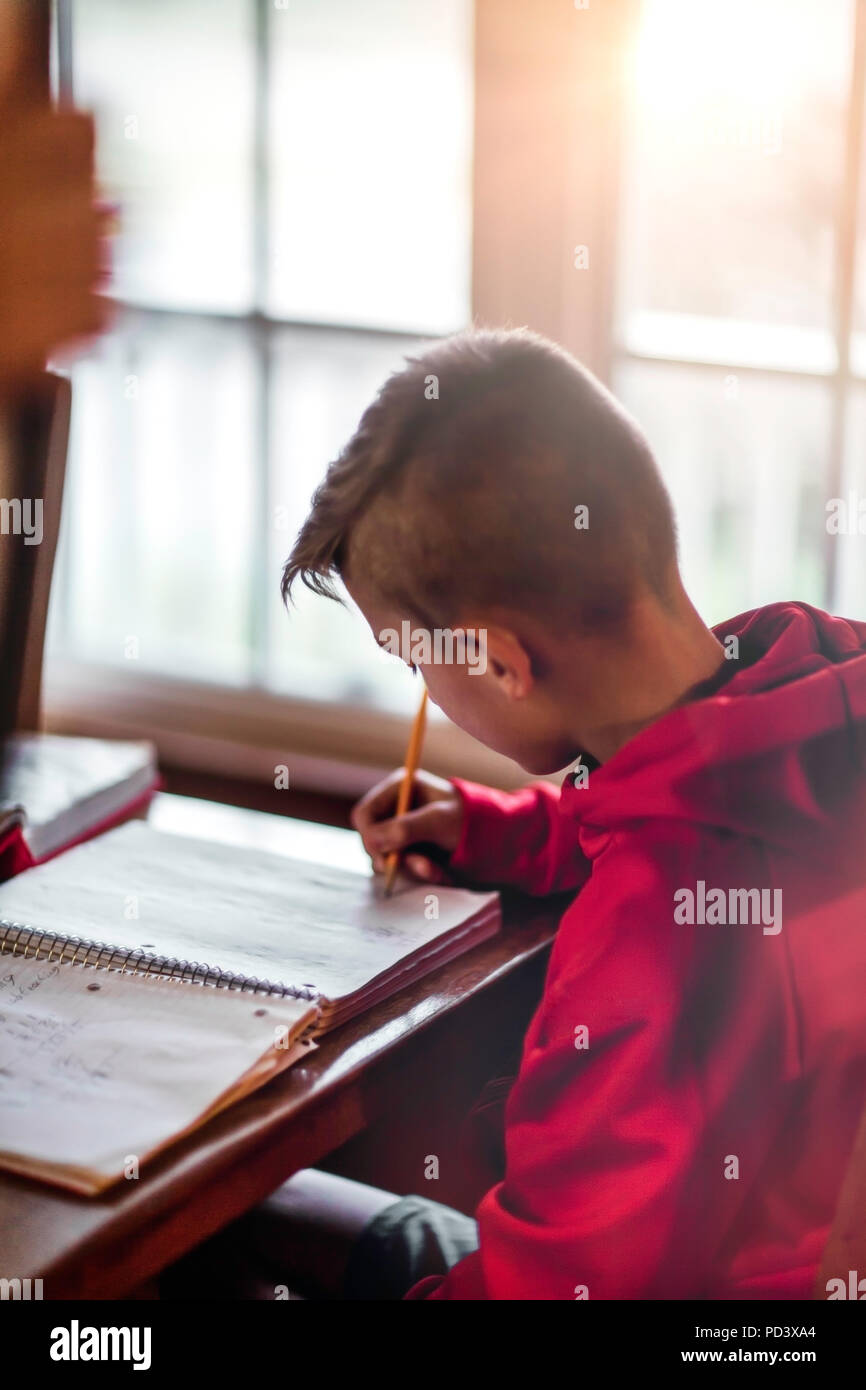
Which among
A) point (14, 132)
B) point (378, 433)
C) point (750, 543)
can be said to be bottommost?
point (750, 543)

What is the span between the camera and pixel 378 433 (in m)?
0.81

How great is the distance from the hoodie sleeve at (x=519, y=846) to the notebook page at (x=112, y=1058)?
313mm

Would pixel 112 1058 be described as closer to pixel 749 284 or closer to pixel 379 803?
pixel 379 803

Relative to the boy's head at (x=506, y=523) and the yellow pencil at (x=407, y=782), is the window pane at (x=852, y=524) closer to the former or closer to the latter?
the yellow pencil at (x=407, y=782)

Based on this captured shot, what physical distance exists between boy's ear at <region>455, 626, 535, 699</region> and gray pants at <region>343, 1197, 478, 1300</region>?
409 mm

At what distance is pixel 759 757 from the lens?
2.53 feet

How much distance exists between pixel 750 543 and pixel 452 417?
0.94 metres

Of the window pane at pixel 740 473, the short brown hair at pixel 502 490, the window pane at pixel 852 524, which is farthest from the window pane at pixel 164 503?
the short brown hair at pixel 502 490

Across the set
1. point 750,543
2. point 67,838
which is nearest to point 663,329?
point 750,543

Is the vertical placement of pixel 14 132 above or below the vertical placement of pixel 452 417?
above

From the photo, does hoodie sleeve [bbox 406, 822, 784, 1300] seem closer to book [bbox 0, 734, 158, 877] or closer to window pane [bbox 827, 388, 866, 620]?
book [bbox 0, 734, 158, 877]

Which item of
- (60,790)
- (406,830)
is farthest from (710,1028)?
(60,790)

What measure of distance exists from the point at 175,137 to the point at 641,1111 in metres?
1.66
